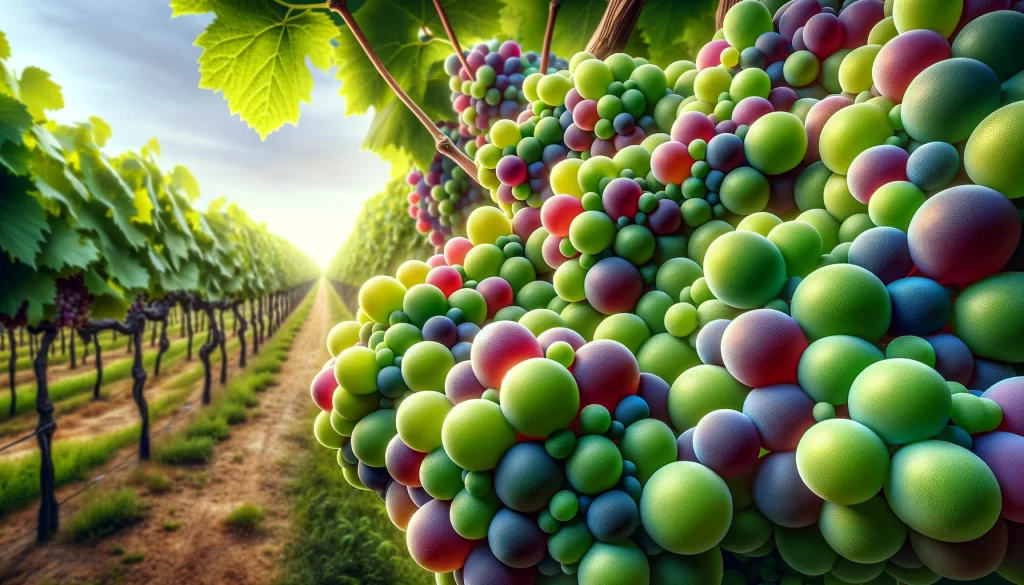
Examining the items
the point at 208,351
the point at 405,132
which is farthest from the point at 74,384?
the point at 405,132

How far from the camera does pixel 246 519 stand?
547 centimetres

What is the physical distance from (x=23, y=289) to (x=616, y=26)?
4510 millimetres

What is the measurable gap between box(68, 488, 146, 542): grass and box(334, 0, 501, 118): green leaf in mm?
5772

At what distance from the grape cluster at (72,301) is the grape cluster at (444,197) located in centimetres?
432

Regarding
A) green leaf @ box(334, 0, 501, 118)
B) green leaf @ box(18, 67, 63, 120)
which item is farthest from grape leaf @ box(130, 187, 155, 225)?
green leaf @ box(334, 0, 501, 118)

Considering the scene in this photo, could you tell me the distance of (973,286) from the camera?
0.47m

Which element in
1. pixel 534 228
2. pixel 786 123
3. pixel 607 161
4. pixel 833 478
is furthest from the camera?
pixel 534 228

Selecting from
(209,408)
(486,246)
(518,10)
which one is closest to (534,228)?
(486,246)

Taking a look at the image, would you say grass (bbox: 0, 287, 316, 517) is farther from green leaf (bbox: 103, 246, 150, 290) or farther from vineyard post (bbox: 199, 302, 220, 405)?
green leaf (bbox: 103, 246, 150, 290)

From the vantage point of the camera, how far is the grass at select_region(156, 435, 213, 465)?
711 centimetres

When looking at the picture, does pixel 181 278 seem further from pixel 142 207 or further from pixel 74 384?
pixel 74 384

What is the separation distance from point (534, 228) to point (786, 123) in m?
0.42

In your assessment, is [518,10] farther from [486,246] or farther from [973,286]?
[973,286]

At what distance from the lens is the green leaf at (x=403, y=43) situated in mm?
1660
